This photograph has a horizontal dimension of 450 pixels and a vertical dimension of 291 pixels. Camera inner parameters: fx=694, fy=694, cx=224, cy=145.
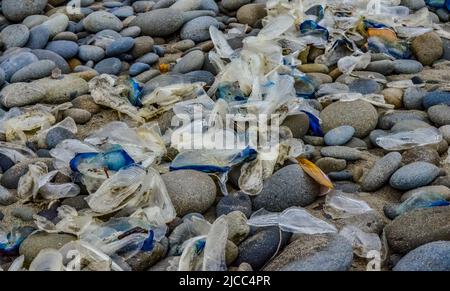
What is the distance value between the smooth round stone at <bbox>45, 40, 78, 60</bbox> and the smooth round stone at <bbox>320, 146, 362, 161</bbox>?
256 centimetres

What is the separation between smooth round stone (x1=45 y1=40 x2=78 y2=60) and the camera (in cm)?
579

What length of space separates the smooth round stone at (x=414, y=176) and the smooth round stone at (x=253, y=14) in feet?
9.41

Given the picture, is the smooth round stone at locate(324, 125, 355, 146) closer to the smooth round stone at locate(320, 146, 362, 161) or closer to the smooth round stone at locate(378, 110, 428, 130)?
the smooth round stone at locate(320, 146, 362, 161)

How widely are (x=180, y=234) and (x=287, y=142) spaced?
1063mm

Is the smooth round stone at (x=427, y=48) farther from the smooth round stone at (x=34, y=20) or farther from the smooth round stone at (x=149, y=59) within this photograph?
the smooth round stone at (x=34, y=20)

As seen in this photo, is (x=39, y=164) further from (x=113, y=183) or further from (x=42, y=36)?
(x=42, y=36)

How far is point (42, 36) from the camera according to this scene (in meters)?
5.93

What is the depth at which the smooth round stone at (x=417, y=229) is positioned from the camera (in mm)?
3229

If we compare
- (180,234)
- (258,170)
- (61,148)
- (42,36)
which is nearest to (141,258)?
(180,234)

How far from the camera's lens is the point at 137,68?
567 centimetres

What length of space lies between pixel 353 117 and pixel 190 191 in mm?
1406

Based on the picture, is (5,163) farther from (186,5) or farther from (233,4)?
(233,4)

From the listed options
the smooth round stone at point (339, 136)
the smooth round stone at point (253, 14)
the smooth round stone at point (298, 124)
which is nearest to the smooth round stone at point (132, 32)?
the smooth round stone at point (253, 14)
